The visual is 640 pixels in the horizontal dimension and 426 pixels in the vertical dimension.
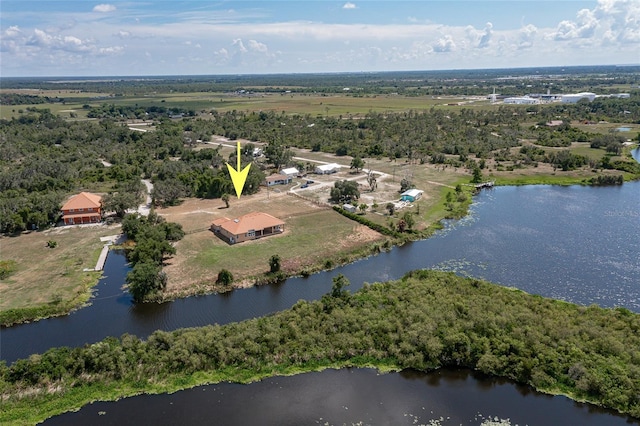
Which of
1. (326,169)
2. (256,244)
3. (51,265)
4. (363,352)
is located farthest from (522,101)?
(51,265)

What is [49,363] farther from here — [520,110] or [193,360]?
[520,110]

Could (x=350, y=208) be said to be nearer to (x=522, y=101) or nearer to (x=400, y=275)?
(x=400, y=275)

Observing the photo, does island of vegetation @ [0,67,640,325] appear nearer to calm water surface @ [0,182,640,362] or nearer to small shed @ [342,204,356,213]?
small shed @ [342,204,356,213]

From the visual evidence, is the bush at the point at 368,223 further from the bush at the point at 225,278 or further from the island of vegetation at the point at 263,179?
the bush at the point at 225,278

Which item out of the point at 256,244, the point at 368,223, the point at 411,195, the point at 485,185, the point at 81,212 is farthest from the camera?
the point at 485,185

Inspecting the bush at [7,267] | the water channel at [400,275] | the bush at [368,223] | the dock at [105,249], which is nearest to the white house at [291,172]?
the bush at [368,223]

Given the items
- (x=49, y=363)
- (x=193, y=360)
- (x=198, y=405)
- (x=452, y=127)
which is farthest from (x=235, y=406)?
(x=452, y=127)
